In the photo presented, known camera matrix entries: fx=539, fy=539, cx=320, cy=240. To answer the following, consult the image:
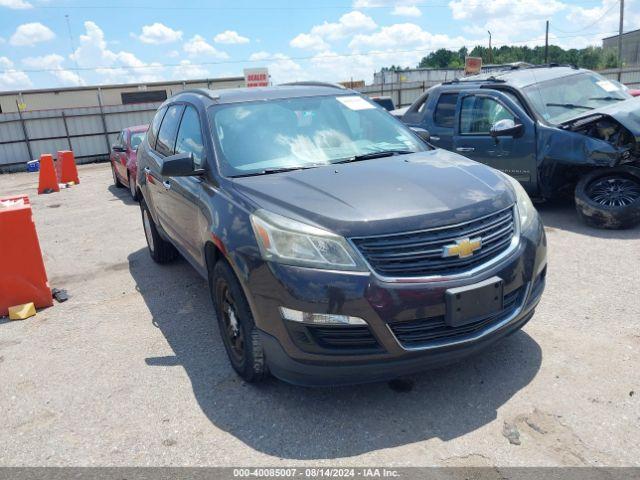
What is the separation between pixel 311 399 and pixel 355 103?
246cm

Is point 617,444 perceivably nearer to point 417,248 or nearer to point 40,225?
point 417,248

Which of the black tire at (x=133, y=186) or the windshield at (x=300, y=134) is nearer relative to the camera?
the windshield at (x=300, y=134)

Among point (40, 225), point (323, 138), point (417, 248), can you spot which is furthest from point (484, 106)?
point (40, 225)

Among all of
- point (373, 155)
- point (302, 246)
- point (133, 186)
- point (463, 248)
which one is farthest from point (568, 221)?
point (133, 186)

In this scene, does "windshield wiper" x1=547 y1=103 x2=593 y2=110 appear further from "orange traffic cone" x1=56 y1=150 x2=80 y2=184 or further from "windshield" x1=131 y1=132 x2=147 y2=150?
"orange traffic cone" x1=56 y1=150 x2=80 y2=184

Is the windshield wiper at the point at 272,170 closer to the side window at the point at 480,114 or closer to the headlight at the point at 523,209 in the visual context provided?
the headlight at the point at 523,209

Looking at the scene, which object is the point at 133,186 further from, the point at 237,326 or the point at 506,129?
the point at 237,326

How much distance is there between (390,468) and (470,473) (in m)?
0.37

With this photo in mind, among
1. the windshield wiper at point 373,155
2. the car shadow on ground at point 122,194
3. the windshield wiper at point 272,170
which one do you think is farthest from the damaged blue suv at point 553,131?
the car shadow on ground at point 122,194

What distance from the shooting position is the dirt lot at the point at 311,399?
2.72 meters

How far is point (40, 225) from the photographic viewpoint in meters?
9.11

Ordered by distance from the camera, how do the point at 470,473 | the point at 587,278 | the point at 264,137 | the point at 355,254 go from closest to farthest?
1. the point at 470,473
2. the point at 355,254
3. the point at 264,137
4. the point at 587,278

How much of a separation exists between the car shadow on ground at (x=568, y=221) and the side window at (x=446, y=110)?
1694 millimetres

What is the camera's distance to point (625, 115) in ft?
19.2
